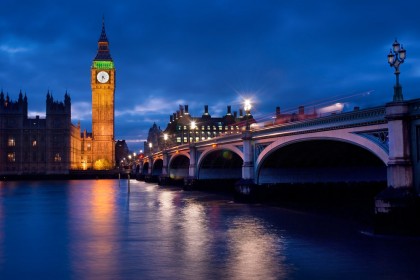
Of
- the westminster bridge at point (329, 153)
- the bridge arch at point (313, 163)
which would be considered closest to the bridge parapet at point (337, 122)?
the westminster bridge at point (329, 153)

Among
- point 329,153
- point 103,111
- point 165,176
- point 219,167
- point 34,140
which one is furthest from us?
point 103,111

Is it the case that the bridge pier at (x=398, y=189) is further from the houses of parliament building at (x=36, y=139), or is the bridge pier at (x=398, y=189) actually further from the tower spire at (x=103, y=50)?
the tower spire at (x=103, y=50)

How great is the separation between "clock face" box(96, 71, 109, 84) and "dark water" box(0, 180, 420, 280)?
155405 mm

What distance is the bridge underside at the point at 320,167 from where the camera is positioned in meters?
41.2

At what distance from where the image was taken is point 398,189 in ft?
71.5

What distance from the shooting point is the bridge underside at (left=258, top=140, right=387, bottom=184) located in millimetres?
41188

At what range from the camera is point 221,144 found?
164 ft

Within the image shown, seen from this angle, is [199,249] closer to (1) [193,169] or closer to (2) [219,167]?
(1) [193,169]

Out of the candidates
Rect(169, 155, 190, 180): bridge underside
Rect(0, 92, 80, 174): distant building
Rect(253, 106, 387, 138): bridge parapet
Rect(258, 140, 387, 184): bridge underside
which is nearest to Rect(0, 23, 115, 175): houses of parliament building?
Rect(0, 92, 80, 174): distant building

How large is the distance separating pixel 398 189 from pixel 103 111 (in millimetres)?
165744

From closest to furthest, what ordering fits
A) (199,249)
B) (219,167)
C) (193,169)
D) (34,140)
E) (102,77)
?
(199,249)
(193,169)
(219,167)
(34,140)
(102,77)

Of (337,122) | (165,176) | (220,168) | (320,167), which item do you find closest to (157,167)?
(165,176)

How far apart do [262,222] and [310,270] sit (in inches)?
520

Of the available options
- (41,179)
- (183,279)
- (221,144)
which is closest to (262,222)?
(183,279)
